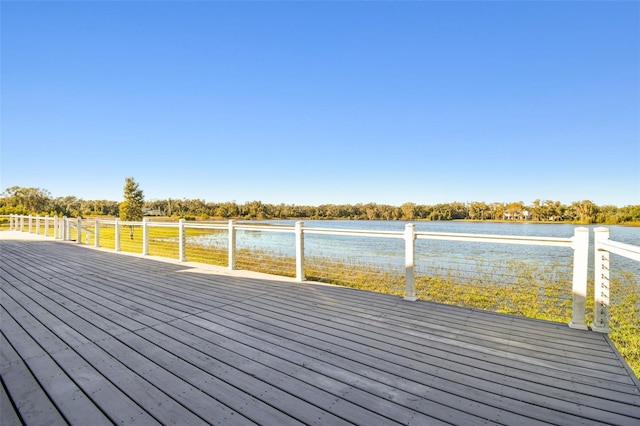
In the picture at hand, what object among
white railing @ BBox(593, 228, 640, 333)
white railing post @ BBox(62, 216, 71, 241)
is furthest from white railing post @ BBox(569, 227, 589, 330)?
white railing post @ BBox(62, 216, 71, 241)

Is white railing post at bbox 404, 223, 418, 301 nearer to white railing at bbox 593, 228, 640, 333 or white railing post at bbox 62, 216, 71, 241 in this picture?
white railing at bbox 593, 228, 640, 333

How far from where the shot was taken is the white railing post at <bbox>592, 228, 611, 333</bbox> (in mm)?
Answer: 2785

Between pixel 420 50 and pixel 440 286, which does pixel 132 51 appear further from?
pixel 440 286

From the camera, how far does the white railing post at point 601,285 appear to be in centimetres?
279

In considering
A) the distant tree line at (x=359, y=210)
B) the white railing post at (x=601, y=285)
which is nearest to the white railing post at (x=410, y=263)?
the white railing post at (x=601, y=285)

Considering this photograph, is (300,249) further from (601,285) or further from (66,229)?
(66,229)

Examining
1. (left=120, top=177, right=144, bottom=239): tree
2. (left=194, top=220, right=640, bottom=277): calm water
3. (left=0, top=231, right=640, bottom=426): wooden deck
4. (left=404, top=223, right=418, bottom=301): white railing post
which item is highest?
(left=120, top=177, right=144, bottom=239): tree

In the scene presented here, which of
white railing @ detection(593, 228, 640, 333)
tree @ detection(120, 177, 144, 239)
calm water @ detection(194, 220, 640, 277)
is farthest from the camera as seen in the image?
tree @ detection(120, 177, 144, 239)

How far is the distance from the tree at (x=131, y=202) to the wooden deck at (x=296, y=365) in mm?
31796

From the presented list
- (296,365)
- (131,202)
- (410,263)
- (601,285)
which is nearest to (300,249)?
(410,263)

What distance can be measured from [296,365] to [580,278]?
2.91 meters

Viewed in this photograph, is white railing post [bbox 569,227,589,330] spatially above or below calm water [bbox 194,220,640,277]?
above

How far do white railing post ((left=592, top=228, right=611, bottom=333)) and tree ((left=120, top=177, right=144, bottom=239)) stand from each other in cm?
3614

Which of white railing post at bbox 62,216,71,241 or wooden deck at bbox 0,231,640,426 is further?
white railing post at bbox 62,216,71,241
